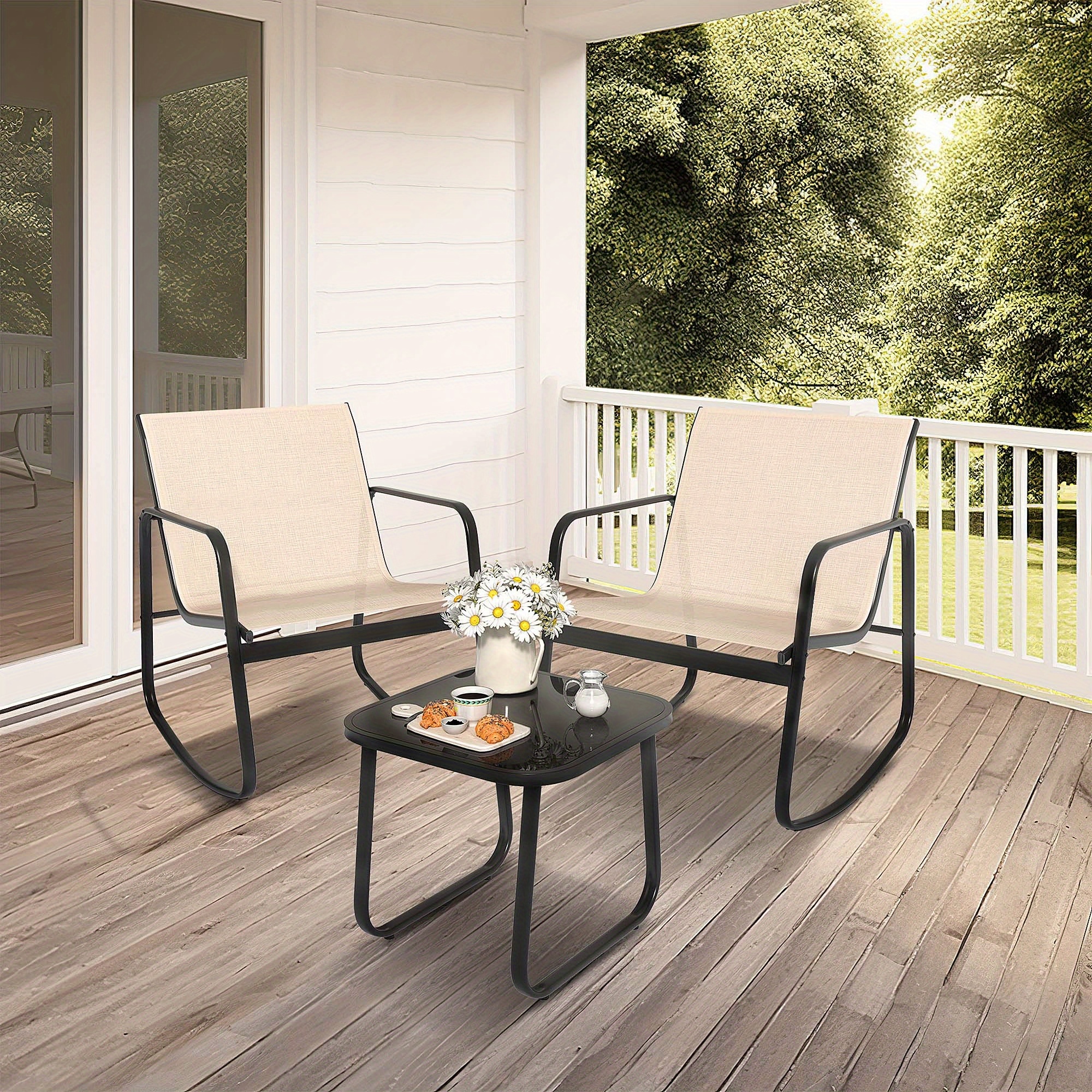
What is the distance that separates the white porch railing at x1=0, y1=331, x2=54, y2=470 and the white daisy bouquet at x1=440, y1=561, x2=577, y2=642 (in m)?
1.72

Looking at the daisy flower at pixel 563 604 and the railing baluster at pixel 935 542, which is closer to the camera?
the daisy flower at pixel 563 604

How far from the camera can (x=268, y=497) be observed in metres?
3.49

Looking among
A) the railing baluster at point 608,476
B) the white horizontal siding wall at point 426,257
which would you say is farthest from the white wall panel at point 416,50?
the railing baluster at point 608,476

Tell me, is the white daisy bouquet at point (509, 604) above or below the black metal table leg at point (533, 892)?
above

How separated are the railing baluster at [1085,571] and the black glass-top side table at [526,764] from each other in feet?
5.90

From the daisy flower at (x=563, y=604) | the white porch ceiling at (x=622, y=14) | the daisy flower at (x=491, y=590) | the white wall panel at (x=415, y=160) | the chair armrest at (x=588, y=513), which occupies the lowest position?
the daisy flower at (x=563, y=604)

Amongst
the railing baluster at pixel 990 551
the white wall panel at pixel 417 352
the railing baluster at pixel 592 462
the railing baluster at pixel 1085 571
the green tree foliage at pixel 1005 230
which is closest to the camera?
the railing baluster at pixel 1085 571

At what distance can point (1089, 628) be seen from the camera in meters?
3.61

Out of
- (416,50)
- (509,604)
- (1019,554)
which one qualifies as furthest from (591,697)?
(416,50)

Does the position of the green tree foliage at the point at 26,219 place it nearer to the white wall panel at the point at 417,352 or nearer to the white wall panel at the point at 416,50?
the white wall panel at the point at 417,352

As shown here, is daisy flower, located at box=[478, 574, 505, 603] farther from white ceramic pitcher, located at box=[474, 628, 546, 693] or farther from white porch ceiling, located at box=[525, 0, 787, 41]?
white porch ceiling, located at box=[525, 0, 787, 41]

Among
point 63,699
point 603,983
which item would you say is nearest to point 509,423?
point 63,699

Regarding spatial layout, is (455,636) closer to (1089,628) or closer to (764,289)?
(1089,628)

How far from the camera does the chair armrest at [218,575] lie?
2.87m
